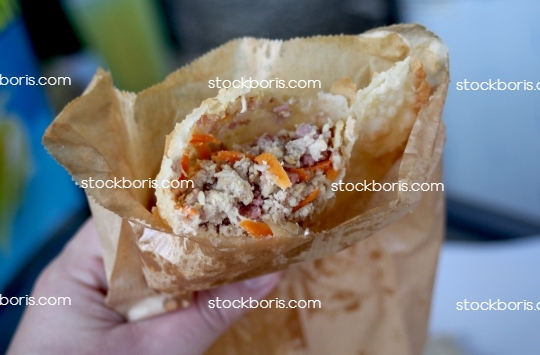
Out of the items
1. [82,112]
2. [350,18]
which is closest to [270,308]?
[82,112]

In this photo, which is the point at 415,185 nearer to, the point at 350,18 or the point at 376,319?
the point at 376,319

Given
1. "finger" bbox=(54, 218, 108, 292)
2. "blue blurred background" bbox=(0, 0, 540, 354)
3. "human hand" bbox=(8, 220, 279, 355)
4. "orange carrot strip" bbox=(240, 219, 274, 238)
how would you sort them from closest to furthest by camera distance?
1. "orange carrot strip" bbox=(240, 219, 274, 238)
2. "human hand" bbox=(8, 220, 279, 355)
3. "finger" bbox=(54, 218, 108, 292)
4. "blue blurred background" bbox=(0, 0, 540, 354)

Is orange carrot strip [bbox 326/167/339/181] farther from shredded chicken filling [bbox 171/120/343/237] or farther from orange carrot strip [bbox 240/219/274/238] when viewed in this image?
orange carrot strip [bbox 240/219/274/238]

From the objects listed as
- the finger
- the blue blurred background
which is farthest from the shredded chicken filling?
the blue blurred background

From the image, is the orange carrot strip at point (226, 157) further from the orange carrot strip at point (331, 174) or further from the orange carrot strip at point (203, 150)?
the orange carrot strip at point (331, 174)

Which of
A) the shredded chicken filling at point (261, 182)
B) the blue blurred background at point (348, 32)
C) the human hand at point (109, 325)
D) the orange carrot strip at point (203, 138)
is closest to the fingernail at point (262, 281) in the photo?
the human hand at point (109, 325)

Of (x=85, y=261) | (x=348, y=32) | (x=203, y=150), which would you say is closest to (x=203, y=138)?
(x=203, y=150)
